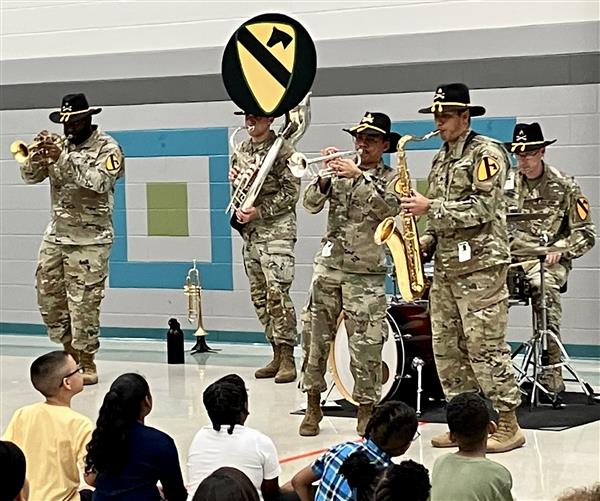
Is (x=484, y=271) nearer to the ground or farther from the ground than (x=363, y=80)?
nearer to the ground

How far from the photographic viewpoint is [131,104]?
10211 mm

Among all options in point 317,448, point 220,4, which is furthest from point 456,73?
point 317,448

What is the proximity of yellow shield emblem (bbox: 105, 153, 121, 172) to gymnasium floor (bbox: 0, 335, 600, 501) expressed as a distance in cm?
142

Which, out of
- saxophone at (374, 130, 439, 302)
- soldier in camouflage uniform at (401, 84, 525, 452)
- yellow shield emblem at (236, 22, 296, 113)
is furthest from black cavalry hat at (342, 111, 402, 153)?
yellow shield emblem at (236, 22, 296, 113)

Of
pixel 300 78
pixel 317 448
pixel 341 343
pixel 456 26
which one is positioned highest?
pixel 456 26

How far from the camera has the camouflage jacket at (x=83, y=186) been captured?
780cm

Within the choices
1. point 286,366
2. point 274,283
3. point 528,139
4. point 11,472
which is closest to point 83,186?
point 274,283

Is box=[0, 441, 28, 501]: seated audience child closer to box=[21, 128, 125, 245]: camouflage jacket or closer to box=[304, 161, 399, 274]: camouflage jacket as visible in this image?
box=[304, 161, 399, 274]: camouflage jacket

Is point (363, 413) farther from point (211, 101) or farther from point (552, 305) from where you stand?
point (211, 101)

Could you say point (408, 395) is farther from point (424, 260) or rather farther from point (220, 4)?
point (220, 4)

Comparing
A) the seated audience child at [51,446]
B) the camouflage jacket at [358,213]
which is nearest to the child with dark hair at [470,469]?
the seated audience child at [51,446]

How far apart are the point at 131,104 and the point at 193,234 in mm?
1200

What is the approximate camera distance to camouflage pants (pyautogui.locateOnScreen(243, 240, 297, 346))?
8016 millimetres

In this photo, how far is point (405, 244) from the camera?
632 cm
